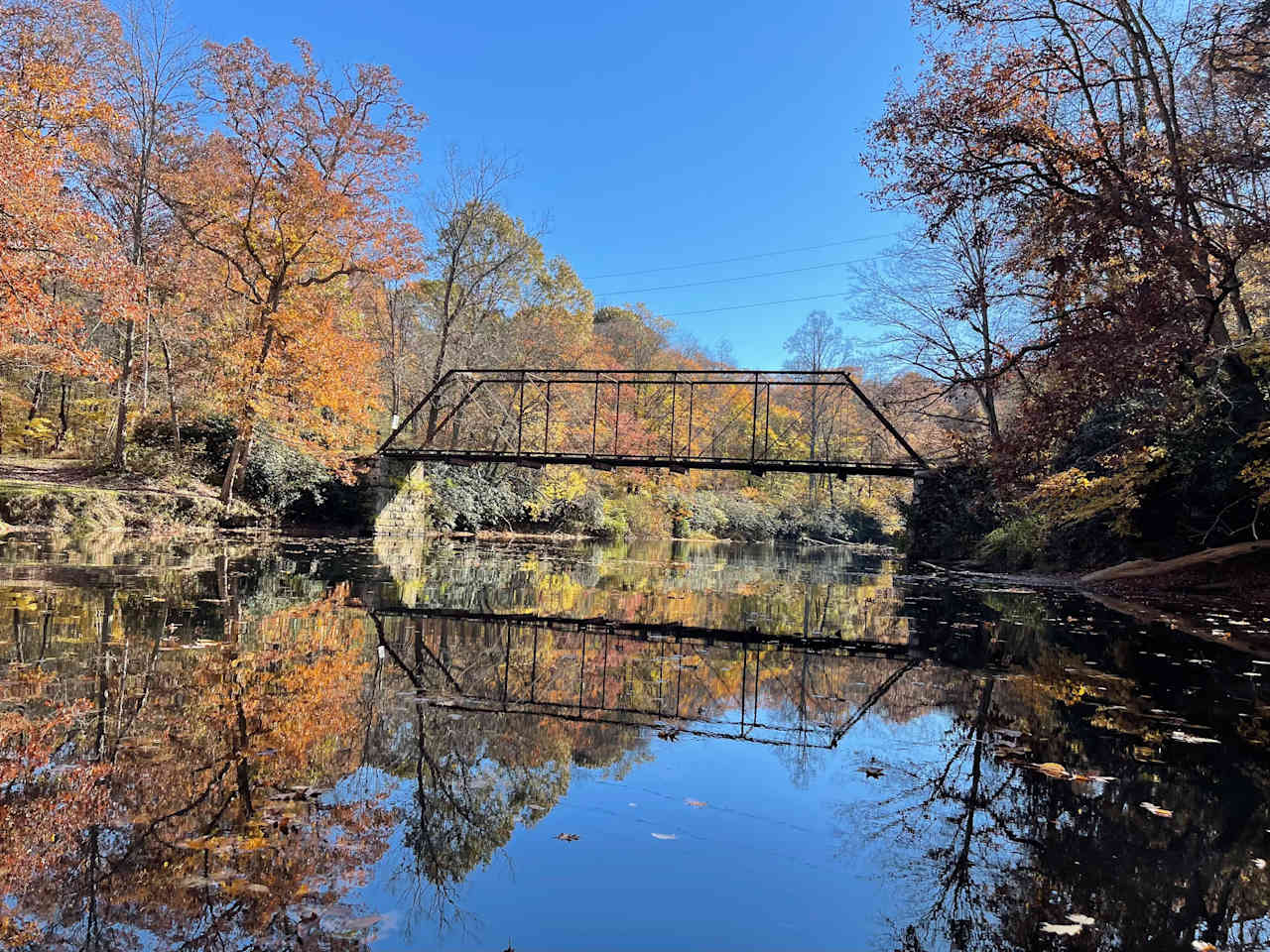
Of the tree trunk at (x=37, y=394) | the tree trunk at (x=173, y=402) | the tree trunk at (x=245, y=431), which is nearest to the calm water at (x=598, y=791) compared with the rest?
the tree trunk at (x=245, y=431)

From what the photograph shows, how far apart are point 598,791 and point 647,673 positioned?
90.6 inches

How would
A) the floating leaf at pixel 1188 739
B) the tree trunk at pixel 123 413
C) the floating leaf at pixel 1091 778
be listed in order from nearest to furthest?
the floating leaf at pixel 1091 778 < the floating leaf at pixel 1188 739 < the tree trunk at pixel 123 413

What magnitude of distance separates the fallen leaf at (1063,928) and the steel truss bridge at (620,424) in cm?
1284

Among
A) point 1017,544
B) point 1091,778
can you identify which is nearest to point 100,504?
point 1091,778

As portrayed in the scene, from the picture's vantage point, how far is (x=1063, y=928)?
1986mm

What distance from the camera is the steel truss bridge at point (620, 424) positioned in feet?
57.9

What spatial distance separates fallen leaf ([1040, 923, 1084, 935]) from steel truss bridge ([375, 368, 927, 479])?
12.8 m

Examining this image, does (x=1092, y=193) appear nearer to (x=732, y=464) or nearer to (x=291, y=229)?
(x=732, y=464)

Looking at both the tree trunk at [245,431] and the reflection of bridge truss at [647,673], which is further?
the tree trunk at [245,431]

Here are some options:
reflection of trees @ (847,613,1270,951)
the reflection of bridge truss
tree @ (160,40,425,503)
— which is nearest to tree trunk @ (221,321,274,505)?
tree @ (160,40,425,503)

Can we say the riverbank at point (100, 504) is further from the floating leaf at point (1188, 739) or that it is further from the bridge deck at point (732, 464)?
the floating leaf at point (1188, 739)

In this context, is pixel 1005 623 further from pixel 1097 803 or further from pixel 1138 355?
pixel 1097 803

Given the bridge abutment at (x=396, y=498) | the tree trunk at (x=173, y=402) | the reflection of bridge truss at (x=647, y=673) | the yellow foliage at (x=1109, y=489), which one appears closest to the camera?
the reflection of bridge truss at (x=647, y=673)

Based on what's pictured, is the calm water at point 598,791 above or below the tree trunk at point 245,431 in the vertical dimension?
below
